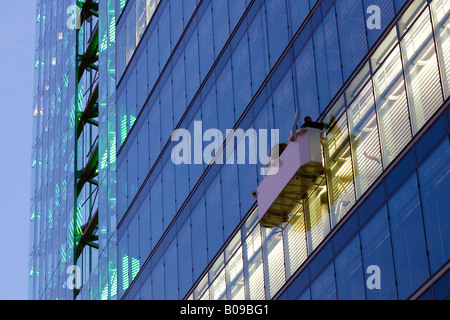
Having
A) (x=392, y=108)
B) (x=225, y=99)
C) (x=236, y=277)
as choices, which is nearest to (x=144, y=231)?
(x=225, y=99)

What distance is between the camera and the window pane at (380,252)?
82.4 ft

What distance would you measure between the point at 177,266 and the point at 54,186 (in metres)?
28.0

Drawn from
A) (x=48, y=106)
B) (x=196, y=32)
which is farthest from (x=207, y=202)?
(x=48, y=106)

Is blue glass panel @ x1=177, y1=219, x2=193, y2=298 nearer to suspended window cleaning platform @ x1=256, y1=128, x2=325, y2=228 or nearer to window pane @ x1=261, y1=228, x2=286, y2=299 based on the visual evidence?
window pane @ x1=261, y1=228, x2=286, y2=299

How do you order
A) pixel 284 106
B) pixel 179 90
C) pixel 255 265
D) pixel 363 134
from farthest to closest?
pixel 179 90, pixel 255 265, pixel 284 106, pixel 363 134

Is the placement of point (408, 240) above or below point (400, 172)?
below

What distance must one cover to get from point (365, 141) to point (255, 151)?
7.69m

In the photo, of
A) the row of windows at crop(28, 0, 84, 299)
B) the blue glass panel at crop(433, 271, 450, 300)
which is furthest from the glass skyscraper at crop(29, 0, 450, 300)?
the row of windows at crop(28, 0, 84, 299)

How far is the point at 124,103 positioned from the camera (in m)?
52.6

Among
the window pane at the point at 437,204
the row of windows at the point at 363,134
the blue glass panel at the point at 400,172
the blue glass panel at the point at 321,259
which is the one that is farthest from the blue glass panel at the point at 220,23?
the window pane at the point at 437,204

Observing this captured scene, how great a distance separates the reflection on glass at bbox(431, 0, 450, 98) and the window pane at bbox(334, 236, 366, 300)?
17.1 ft

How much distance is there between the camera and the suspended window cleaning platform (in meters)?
29.8

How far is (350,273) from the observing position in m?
27.3

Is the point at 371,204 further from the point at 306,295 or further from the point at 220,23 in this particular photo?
the point at 220,23
